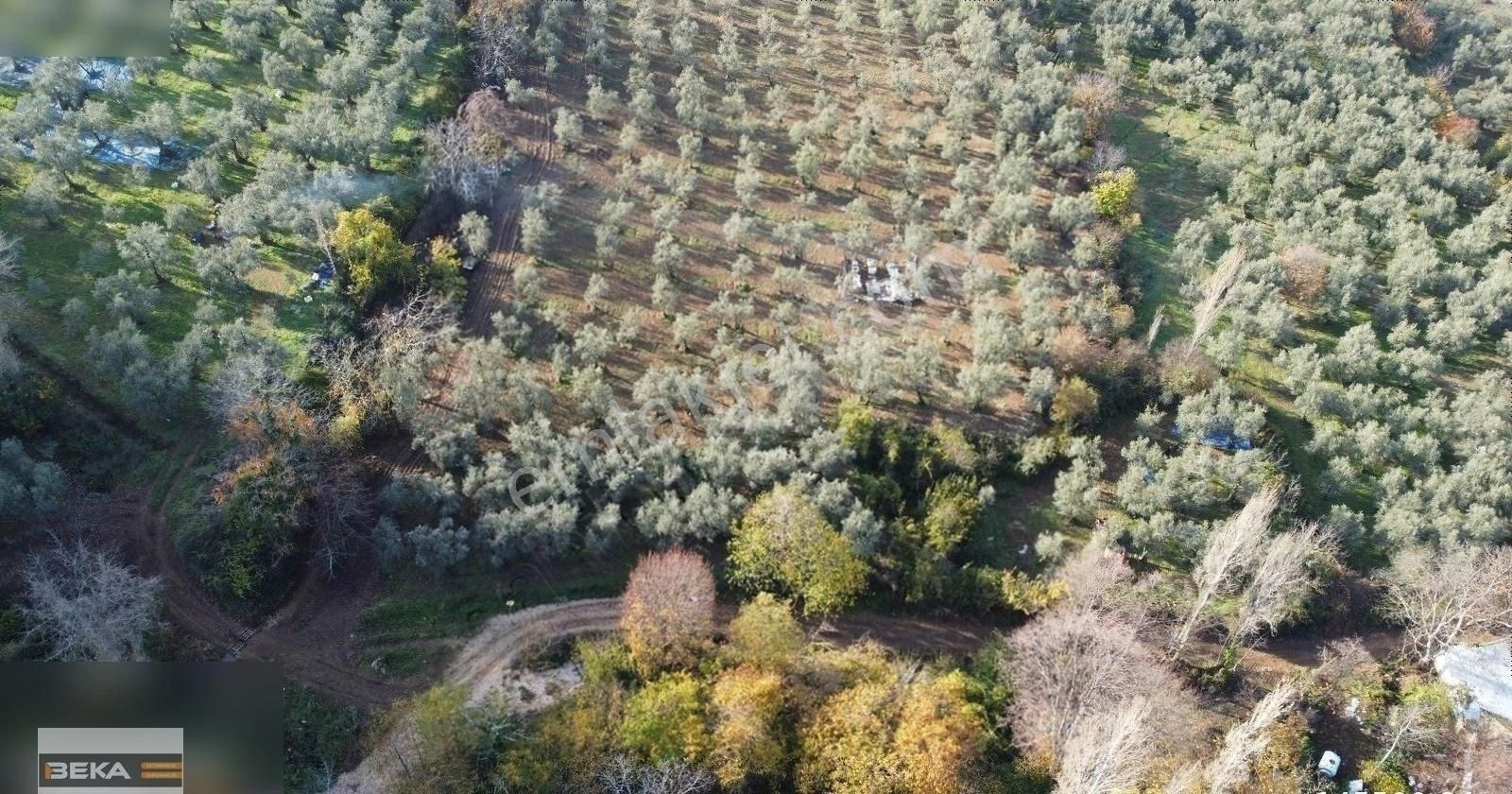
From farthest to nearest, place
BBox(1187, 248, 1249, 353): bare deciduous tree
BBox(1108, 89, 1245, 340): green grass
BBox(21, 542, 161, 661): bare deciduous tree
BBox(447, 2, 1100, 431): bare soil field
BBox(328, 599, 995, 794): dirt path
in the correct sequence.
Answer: BBox(1108, 89, 1245, 340): green grass, BBox(447, 2, 1100, 431): bare soil field, BBox(1187, 248, 1249, 353): bare deciduous tree, BBox(328, 599, 995, 794): dirt path, BBox(21, 542, 161, 661): bare deciduous tree

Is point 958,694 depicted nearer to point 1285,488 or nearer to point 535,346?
point 1285,488

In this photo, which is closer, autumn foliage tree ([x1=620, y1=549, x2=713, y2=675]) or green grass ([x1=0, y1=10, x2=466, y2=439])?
autumn foliage tree ([x1=620, y1=549, x2=713, y2=675])

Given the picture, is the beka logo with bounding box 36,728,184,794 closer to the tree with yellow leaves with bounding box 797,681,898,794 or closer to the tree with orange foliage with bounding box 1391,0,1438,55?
the tree with yellow leaves with bounding box 797,681,898,794

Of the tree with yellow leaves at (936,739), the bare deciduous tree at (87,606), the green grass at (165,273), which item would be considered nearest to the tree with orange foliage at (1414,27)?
the tree with yellow leaves at (936,739)

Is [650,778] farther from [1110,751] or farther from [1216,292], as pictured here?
[1216,292]

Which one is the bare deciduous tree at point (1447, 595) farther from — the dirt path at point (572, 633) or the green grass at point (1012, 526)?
the dirt path at point (572, 633)

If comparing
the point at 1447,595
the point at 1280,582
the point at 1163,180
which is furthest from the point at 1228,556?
the point at 1163,180

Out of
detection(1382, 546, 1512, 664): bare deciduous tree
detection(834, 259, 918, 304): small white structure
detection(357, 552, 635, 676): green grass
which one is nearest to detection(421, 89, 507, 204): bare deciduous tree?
detection(834, 259, 918, 304): small white structure
